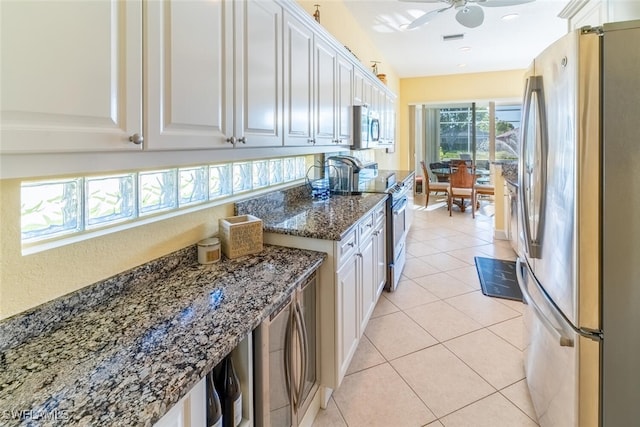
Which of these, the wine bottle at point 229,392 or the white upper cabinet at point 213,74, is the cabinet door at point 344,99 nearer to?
the white upper cabinet at point 213,74

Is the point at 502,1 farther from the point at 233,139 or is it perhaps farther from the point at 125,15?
the point at 125,15

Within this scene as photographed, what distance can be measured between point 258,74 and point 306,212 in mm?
946

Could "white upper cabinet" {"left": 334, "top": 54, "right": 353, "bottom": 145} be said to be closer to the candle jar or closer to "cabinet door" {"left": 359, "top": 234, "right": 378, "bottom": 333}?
"cabinet door" {"left": 359, "top": 234, "right": 378, "bottom": 333}

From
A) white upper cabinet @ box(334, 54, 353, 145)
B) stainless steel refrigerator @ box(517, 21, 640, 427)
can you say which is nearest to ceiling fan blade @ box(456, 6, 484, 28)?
white upper cabinet @ box(334, 54, 353, 145)

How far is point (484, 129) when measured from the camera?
24.5 feet

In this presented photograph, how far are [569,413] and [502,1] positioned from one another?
2.95 m

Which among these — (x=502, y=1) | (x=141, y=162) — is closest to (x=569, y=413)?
(x=141, y=162)

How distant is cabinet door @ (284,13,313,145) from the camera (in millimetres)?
1819

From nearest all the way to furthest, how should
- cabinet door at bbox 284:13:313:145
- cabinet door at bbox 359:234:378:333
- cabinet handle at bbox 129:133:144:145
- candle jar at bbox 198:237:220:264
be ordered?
cabinet handle at bbox 129:133:144:145, candle jar at bbox 198:237:220:264, cabinet door at bbox 284:13:313:145, cabinet door at bbox 359:234:378:333

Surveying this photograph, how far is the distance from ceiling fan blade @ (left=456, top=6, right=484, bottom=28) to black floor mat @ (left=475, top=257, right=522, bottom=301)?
251 centimetres

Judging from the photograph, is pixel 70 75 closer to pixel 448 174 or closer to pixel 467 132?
pixel 448 174

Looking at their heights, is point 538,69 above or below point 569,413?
above

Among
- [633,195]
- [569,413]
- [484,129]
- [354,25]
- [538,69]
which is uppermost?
[354,25]

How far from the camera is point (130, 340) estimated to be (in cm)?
94
